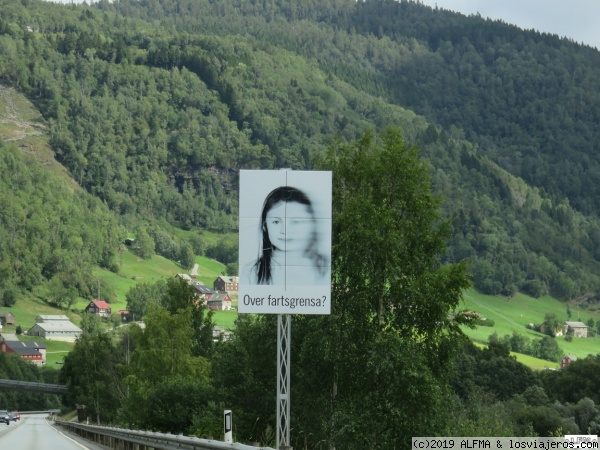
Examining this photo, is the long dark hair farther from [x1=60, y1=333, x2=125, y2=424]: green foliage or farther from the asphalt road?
[x1=60, y1=333, x2=125, y2=424]: green foliage

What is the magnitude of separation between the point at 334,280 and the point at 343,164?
516 centimetres

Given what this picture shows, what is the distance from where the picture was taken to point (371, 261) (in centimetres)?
3981

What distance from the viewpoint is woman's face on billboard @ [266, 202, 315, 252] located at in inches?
1125

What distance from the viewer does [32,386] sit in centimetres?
18738

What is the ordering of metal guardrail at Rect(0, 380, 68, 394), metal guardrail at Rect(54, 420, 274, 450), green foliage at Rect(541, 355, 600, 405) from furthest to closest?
metal guardrail at Rect(0, 380, 68, 394) → green foliage at Rect(541, 355, 600, 405) → metal guardrail at Rect(54, 420, 274, 450)

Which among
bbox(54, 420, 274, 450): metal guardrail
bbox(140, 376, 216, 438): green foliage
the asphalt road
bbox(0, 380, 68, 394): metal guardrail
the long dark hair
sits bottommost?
the asphalt road

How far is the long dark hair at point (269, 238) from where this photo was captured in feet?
93.8

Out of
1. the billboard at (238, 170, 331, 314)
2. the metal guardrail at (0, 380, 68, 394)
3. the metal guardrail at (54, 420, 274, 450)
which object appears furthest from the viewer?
the metal guardrail at (0, 380, 68, 394)

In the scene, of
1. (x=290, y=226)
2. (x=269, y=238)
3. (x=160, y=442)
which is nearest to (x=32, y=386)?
(x=160, y=442)

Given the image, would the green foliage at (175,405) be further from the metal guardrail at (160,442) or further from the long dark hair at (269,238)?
the long dark hair at (269,238)

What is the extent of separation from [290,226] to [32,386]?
16620cm

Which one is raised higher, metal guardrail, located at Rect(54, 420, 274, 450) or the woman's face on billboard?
the woman's face on billboard

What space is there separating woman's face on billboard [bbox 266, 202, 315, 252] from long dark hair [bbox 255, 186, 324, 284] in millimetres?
72

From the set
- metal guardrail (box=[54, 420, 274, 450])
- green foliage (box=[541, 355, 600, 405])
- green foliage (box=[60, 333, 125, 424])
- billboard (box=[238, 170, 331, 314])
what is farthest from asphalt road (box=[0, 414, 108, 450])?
green foliage (box=[541, 355, 600, 405])
